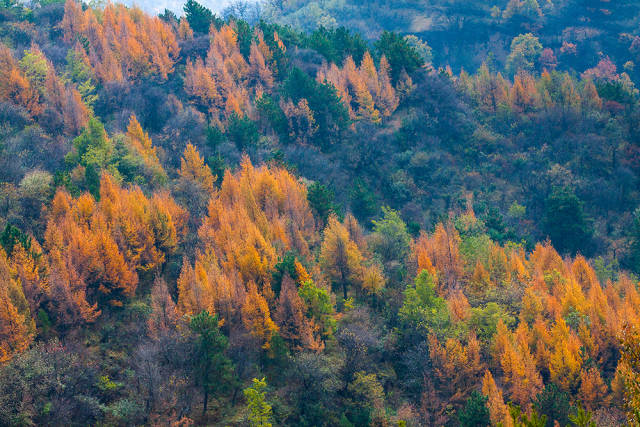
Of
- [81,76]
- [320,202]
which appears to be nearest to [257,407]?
[320,202]

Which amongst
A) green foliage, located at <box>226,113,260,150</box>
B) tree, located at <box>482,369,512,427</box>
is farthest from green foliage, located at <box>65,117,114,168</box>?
tree, located at <box>482,369,512,427</box>

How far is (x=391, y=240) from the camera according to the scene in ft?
210

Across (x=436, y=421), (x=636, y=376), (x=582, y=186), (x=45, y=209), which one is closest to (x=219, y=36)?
(x=45, y=209)

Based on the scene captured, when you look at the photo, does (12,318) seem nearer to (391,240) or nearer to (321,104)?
(391,240)

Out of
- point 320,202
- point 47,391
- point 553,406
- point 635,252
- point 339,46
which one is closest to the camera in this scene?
point 47,391

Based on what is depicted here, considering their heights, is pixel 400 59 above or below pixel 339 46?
below

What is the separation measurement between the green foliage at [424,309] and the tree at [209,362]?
17.5m

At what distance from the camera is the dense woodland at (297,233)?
4275cm

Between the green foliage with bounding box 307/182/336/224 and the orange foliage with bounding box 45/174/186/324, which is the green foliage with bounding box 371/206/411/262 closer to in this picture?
the green foliage with bounding box 307/182/336/224

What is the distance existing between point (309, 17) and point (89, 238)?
131 m

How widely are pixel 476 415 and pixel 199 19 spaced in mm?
89157

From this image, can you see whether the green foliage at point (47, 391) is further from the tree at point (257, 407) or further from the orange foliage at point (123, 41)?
the orange foliage at point (123, 41)

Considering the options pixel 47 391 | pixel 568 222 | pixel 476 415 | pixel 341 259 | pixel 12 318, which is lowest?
pixel 568 222

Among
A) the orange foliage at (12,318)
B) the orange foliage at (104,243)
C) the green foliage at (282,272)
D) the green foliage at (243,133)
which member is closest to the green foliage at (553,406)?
the green foliage at (282,272)
